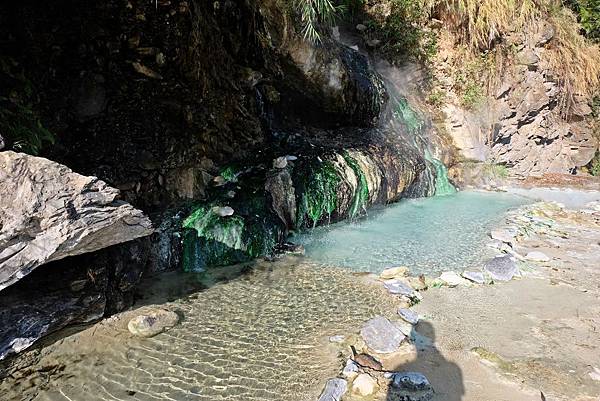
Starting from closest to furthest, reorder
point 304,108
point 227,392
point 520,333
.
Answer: point 227,392 < point 520,333 < point 304,108

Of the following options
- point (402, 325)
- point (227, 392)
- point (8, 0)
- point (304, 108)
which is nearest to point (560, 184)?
point (304, 108)

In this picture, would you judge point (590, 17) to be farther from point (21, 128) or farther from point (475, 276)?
point (21, 128)

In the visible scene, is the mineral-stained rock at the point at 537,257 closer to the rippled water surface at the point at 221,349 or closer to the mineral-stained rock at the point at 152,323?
the rippled water surface at the point at 221,349

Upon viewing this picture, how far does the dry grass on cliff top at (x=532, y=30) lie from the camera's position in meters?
9.42

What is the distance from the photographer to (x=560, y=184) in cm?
998

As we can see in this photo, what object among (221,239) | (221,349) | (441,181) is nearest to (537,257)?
(441,181)

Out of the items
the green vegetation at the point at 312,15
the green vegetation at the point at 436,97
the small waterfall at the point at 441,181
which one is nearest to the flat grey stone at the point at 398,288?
the green vegetation at the point at 312,15

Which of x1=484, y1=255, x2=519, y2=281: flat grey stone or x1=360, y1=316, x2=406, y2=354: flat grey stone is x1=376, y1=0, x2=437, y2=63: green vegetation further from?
x1=360, y1=316, x2=406, y2=354: flat grey stone

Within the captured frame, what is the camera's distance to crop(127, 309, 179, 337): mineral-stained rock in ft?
10.6

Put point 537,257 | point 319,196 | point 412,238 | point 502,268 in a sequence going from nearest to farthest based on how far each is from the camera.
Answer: point 502,268 → point 537,257 → point 412,238 → point 319,196

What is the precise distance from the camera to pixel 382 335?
3.19 m

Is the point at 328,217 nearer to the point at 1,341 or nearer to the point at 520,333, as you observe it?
the point at 520,333

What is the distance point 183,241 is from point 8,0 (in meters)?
3.03

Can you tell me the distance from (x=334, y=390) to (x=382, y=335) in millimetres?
733
